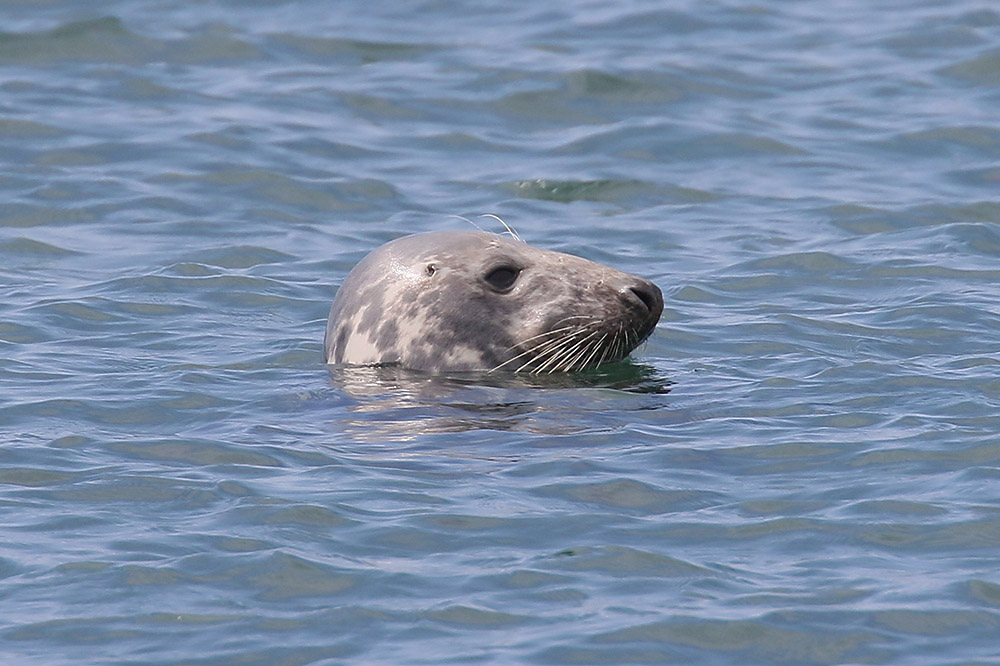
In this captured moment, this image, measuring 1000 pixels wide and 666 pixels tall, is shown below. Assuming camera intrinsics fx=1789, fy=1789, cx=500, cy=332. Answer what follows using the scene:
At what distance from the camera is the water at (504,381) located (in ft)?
22.5

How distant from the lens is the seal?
10203 mm

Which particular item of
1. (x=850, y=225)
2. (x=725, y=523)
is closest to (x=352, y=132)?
(x=850, y=225)

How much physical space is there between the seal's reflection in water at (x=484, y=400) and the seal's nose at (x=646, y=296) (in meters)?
0.44

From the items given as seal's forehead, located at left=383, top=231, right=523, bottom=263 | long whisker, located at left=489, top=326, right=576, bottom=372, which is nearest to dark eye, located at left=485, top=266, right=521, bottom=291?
seal's forehead, located at left=383, top=231, right=523, bottom=263

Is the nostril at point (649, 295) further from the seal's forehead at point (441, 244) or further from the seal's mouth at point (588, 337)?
the seal's forehead at point (441, 244)

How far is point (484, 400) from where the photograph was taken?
9695 mm

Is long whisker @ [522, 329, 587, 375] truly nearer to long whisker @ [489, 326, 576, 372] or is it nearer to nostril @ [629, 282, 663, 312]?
long whisker @ [489, 326, 576, 372]

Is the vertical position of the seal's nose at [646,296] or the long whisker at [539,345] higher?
the seal's nose at [646,296]

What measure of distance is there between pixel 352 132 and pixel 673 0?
6.23 meters

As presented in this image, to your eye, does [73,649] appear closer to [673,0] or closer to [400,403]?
[400,403]

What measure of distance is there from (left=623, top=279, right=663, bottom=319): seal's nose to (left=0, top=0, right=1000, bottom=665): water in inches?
17.6

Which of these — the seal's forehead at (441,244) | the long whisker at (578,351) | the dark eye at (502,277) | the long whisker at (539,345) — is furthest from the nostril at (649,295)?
the seal's forehead at (441,244)

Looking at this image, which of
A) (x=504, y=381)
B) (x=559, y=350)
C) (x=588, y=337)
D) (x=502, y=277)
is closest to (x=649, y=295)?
(x=588, y=337)

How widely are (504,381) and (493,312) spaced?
0.44 metres
